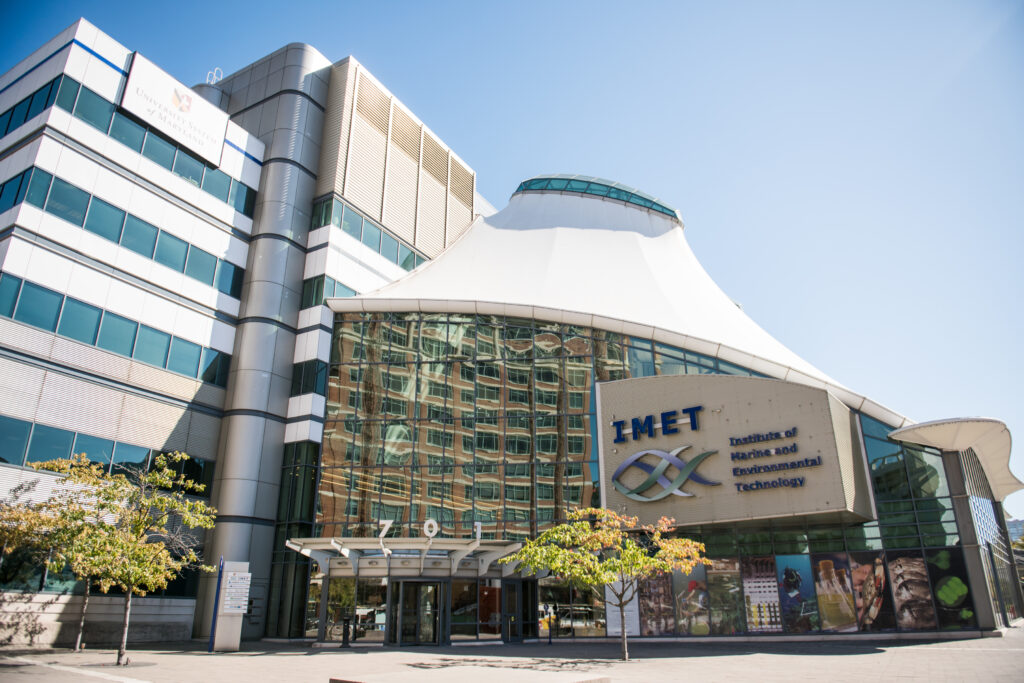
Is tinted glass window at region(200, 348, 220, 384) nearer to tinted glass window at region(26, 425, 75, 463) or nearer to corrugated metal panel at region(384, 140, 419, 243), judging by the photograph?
tinted glass window at region(26, 425, 75, 463)

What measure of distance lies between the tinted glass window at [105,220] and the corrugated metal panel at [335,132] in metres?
9.37

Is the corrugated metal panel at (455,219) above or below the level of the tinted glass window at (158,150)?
above

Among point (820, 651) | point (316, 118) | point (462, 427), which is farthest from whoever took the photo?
point (316, 118)

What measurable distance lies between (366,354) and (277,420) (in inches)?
187

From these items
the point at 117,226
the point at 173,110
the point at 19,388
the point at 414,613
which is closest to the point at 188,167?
the point at 173,110

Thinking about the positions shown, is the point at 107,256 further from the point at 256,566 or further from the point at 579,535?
the point at 579,535

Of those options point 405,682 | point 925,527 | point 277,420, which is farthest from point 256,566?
point 925,527

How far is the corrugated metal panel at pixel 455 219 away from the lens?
42631mm

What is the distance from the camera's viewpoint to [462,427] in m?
29.0

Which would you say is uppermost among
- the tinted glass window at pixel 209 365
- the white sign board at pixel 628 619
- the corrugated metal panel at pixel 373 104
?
the corrugated metal panel at pixel 373 104

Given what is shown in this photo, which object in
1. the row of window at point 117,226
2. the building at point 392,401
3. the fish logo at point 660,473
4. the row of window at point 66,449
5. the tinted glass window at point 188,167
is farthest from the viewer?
the tinted glass window at point 188,167

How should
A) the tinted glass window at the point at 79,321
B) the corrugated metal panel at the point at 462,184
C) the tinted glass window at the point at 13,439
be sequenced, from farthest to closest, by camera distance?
the corrugated metal panel at the point at 462,184 < the tinted glass window at the point at 79,321 < the tinted glass window at the point at 13,439

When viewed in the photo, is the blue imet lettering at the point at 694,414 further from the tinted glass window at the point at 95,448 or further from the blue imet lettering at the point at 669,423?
the tinted glass window at the point at 95,448

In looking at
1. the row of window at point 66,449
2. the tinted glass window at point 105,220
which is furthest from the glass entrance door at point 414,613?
the tinted glass window at point 105,220
